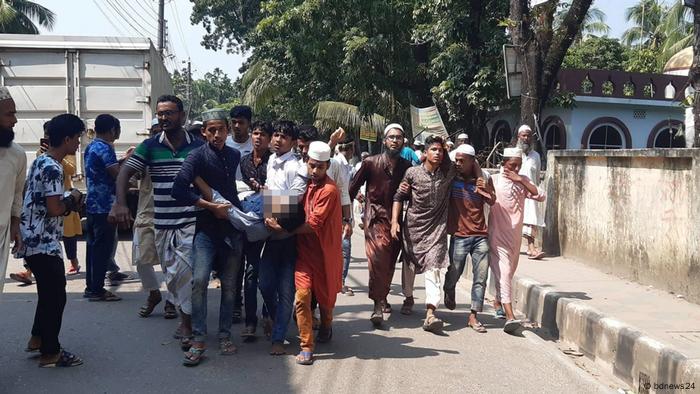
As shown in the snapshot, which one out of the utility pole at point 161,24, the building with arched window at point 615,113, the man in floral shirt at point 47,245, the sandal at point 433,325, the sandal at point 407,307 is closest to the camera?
the man in floral shirt at point 47,245

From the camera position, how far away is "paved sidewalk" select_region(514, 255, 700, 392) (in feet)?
14.8

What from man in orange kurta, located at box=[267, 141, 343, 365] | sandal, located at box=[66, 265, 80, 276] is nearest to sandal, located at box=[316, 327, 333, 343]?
man in orange kurta, located at box=[267, 141, 343, 365]

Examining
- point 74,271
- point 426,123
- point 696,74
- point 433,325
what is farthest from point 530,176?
point 426,123

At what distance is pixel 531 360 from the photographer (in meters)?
5.06

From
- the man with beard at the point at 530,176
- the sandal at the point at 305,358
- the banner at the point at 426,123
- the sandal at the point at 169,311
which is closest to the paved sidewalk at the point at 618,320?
the man with beard at the point at 530,176

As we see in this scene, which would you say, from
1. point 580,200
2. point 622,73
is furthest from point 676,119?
point 580,200

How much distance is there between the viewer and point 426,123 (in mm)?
15352

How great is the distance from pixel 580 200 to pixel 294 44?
Result: 1186 cm

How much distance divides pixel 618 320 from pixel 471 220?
4.89 ft

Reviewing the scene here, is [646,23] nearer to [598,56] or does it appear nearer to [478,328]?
[598,56]

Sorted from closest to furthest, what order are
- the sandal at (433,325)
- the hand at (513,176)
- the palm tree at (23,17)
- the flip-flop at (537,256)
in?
1. the sandal at (433,325)
2. the hand at (513,176)
3. the flip-flop at (537,256)
4. the palm tree at (23,17)

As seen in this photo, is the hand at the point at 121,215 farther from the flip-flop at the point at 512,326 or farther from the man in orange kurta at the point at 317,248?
the flip-flop at the point at 512,326

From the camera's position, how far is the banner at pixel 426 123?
15.1m

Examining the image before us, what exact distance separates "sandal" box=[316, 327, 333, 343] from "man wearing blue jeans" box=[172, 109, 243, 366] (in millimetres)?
734
